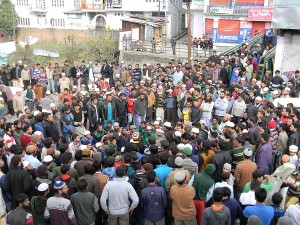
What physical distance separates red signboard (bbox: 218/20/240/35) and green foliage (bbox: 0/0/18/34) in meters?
26.9

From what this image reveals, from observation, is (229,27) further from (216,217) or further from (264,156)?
(216,217)

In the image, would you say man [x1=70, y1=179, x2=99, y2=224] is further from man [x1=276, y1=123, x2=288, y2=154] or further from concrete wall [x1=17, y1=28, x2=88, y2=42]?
concrete wall [x1=17, y1=28, x2=88, y2=42]

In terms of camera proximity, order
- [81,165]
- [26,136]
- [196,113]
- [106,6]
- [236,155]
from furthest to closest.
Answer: [106,6], [196,113], [26,136], [236,155], [81,165]

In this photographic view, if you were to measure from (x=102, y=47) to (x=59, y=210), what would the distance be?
27691 millimetres

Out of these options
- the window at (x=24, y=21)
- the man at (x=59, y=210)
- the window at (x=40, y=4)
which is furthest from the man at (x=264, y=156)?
the window at (x=24, y=21)

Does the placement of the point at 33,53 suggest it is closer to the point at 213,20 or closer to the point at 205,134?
the point at 213,20

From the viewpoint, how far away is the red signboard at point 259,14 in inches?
1293

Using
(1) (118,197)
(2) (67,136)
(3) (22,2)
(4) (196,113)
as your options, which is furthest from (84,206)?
(3) (22,2)

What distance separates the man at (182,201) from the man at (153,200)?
0.20m

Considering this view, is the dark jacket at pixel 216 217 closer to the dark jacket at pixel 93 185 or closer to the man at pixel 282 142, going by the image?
the dark jacket at pixel 93 185

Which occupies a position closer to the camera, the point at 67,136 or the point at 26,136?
the point at 26,136

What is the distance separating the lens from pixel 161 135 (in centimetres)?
1030

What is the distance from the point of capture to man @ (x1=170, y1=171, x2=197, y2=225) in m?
6.70

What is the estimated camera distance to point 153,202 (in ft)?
22.7
